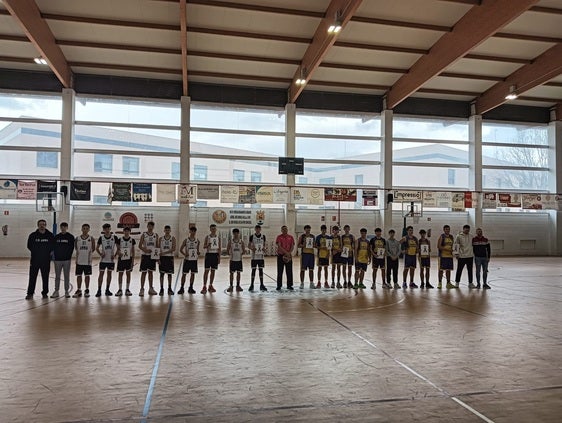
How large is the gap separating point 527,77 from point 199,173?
15.8m

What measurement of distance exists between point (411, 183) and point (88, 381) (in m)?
20.9

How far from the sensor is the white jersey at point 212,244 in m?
9.81

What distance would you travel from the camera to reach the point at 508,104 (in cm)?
2358

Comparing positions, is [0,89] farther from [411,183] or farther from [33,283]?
[411,183]

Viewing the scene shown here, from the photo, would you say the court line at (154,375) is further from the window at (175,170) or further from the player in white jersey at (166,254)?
the window at (175,170)

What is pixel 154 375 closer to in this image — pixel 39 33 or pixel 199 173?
pixel 39 33

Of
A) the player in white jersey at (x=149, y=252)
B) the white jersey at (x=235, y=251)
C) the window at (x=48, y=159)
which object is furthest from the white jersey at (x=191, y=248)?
the window at (x=48, y=159)

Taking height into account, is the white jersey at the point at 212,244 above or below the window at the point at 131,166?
below

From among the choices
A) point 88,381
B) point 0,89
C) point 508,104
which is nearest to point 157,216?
point 0,89

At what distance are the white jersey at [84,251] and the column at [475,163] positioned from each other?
2024 cm

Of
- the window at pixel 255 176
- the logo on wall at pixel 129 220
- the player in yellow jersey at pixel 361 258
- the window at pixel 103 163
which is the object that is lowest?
the player in yellow jersey at pixel 361 258

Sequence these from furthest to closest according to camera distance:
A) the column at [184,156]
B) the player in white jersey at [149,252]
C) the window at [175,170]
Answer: the window at [175,170]
the column at [184,156]
the player in white jersey at [149,252]

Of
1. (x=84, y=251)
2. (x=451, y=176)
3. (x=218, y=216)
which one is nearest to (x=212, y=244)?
(x=84, y=251)

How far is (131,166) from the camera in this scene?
2033 centimetres
